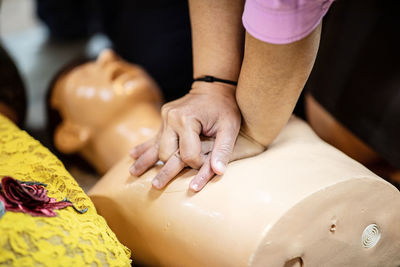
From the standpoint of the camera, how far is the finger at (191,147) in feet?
2.40

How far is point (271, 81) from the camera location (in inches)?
27.0

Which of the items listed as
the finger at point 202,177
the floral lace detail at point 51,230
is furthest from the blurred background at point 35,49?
the finger at point 202,177

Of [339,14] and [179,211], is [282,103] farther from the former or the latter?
[339,14]

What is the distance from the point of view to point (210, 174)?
730 millimetres

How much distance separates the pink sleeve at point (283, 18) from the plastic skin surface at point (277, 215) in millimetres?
225

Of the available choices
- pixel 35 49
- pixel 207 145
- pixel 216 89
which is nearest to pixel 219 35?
pixel 216 89

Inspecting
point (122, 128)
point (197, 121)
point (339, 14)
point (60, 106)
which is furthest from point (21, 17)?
point (197, 121)

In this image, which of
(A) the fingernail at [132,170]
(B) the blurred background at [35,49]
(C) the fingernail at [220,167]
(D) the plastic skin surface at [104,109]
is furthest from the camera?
(B) the blurred background at [35,49]

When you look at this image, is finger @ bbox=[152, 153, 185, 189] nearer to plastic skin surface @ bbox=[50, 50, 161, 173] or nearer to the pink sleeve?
the pink sleeve

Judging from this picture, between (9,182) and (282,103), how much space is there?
0.45 meters

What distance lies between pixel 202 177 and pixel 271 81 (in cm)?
20

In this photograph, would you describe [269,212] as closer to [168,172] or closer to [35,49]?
[168,172]

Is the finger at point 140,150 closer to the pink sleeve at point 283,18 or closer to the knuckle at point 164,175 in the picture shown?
the knuckle at point 164,175

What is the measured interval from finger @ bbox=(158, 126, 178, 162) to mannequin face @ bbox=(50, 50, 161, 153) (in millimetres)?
446
